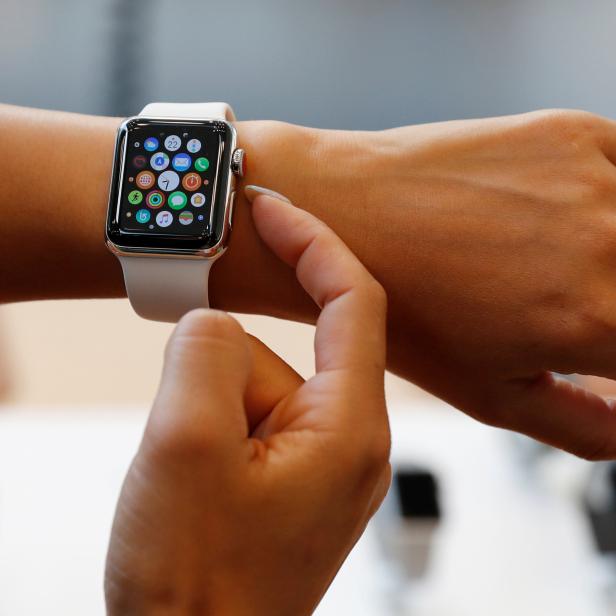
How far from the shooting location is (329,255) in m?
0.65

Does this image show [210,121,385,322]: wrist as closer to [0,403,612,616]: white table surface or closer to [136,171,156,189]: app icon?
[136,171,156,189]: app icon

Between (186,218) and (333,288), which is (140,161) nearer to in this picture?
(186,218)

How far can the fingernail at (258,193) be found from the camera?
2.42ft

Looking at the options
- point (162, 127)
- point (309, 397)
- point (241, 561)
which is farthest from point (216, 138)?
point (241, 561)

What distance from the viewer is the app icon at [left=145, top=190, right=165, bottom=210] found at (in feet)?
2.46

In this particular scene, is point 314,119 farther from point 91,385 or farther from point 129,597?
point 129,597

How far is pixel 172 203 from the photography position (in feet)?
2.46

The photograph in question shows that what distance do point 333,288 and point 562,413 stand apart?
0.34m

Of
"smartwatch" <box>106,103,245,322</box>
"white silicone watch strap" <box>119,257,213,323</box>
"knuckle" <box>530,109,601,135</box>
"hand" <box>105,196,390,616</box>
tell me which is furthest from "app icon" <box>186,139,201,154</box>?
"knuckle" <box>530,109,601,135</box>

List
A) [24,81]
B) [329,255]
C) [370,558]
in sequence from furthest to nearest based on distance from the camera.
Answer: [24,81] < [370,558] < [329,255]

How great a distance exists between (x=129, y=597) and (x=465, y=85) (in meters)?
2.04

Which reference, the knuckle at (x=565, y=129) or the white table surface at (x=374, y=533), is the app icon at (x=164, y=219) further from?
the white table surface at (x=374, y=533)

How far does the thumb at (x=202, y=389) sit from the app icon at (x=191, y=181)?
26 cm

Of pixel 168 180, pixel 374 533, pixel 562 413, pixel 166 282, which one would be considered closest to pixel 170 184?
pixel 168 180
